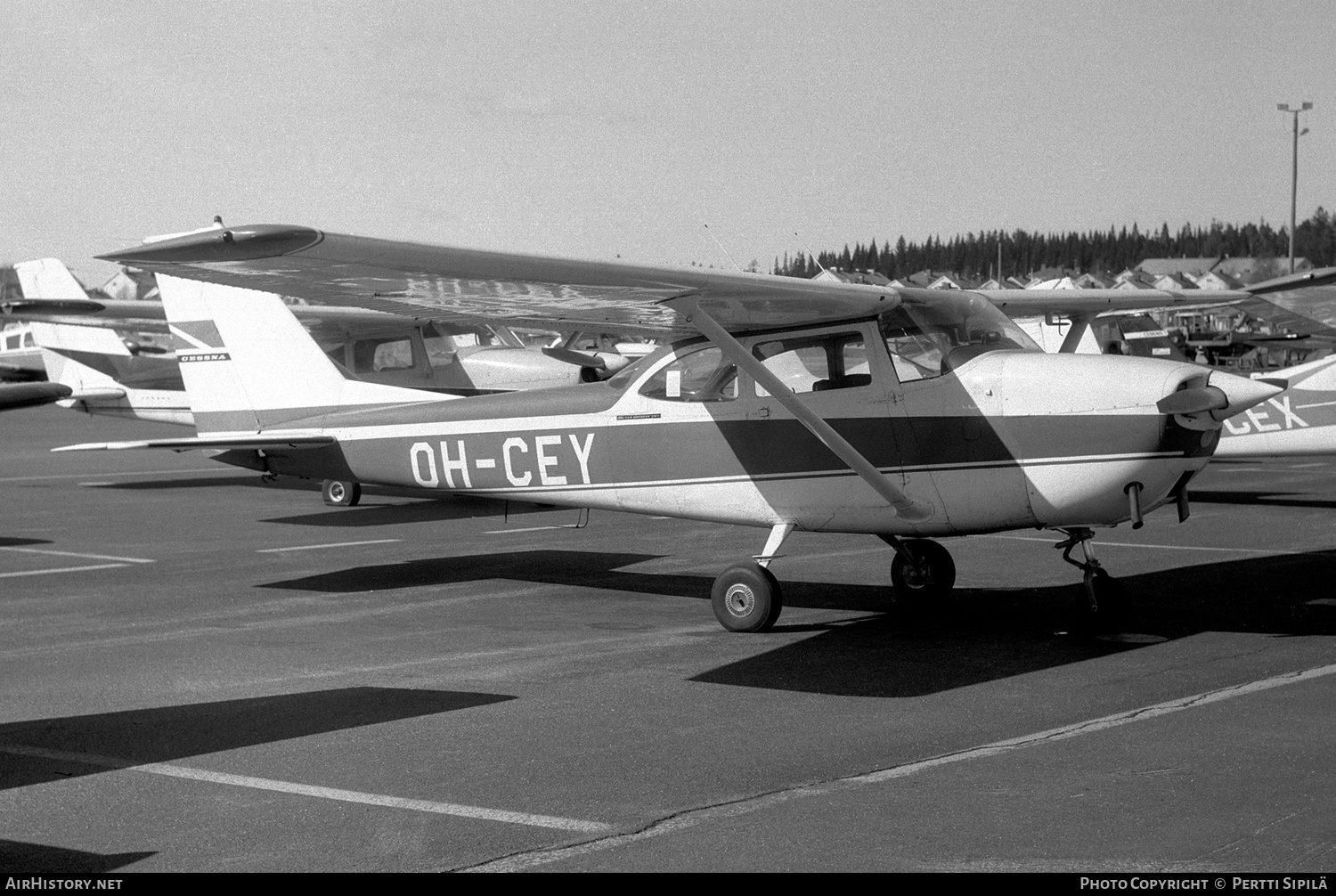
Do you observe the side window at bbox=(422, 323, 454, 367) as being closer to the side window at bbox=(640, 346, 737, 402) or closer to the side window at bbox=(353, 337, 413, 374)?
Answer: the side window at bbox=(353, 337, 413, 374)

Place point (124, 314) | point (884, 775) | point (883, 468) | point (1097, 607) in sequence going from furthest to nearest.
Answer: point (124, 314) → point (883, 468) → point (1097, 607) → point (884, 775)

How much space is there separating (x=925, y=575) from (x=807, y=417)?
72.2 inches

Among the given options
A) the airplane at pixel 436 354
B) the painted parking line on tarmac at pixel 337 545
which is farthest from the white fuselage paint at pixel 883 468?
the airplane at pixel 436 354

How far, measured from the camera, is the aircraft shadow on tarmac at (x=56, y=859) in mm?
4254

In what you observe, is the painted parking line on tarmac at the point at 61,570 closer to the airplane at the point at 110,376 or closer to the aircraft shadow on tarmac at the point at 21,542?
the aircraft shadow on tarmac at the point at 21,542

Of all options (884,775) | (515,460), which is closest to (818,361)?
(515,460)

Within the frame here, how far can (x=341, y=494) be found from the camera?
59.8ft

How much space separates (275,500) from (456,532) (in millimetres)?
4896

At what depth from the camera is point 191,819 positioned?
15.8 ft

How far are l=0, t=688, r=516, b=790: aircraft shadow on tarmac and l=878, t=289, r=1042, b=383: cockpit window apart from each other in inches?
134

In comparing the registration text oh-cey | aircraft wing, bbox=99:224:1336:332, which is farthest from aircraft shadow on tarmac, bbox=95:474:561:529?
aircraft wing, bbox=99:224:1336:332

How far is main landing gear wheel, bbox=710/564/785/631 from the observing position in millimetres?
8680

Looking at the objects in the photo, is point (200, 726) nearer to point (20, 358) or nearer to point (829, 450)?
point (829, 450)
